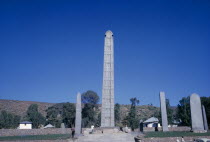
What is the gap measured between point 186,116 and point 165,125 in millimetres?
12147

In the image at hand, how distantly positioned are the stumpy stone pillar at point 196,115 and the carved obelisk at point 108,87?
6810mm

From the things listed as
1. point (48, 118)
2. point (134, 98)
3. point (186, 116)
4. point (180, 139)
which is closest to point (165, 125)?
point (180, 139)

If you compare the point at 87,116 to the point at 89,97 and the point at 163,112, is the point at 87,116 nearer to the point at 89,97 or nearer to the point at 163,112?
the point at 89,97

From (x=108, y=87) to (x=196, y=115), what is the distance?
7.86 metres

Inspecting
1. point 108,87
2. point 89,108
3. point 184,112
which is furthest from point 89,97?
point 108,87

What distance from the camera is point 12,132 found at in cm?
2409

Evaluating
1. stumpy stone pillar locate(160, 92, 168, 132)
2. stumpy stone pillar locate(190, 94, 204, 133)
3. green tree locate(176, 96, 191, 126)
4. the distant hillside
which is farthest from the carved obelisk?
the distant hillside

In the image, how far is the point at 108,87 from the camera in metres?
20.0

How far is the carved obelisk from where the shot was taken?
19453 mm

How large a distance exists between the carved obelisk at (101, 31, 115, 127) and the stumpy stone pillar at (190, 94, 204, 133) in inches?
268

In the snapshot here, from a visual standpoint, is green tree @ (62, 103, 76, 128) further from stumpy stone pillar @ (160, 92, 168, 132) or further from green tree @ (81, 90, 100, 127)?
stumpy stone pillar @ (160, 92, 168, 132)

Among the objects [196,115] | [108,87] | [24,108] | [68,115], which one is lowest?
[196,115]

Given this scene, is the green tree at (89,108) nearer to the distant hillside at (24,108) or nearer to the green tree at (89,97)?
the green tree at (89,97)

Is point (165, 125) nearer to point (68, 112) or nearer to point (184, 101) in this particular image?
point (184, 101)
